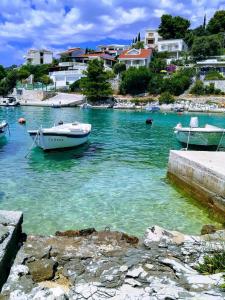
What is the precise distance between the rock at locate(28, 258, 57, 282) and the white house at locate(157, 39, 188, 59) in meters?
96.7

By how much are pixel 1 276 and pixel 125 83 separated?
7606cm

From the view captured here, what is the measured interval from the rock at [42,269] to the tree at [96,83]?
6955 cm

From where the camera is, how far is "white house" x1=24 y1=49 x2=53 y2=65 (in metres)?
115

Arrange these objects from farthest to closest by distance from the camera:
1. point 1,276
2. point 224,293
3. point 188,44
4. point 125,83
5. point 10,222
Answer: point 188,44, point 125,83, point 10,222, point 1,276, point 224,293

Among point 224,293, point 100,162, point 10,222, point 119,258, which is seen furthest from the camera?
point 100,162

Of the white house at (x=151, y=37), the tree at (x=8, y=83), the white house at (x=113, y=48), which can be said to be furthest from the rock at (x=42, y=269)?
the white house at (x=113, y=48)

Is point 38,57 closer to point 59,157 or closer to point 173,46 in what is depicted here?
point 173,46

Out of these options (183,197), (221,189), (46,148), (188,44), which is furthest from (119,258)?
(188,44)

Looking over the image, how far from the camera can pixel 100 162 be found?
824 inches

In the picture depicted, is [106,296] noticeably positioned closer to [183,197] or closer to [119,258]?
[119,258]

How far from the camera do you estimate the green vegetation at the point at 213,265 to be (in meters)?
6.48

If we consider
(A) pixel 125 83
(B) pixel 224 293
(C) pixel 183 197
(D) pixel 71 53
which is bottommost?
(C) pixel 183 197

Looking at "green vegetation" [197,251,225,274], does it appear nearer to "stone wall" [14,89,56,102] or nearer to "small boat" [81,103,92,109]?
"small boat" [81,103,92,109]

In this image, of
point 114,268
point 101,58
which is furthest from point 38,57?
point 114,268
